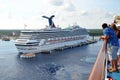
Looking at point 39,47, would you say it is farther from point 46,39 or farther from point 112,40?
point 112,40

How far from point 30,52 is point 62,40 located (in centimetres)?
1225

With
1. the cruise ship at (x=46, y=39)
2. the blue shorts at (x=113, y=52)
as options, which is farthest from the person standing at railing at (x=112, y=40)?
the cruise ship at (x=46, y=39)

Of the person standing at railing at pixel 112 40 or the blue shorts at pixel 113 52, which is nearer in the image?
the person standing at railing at pixel 112 40

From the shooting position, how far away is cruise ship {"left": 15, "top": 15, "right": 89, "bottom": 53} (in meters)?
42.4

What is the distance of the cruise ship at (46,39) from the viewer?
42.4m

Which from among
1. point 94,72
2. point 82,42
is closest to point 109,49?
point 94,72

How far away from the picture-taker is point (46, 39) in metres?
46.5

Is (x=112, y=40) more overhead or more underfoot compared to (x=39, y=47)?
more overhead

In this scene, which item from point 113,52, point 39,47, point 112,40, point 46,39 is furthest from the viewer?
point 46,39

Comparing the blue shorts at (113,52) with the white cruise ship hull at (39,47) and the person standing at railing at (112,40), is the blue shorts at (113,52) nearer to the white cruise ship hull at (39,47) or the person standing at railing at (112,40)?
the person standing at railing at (112,40)

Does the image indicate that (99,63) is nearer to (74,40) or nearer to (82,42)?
(74,40)

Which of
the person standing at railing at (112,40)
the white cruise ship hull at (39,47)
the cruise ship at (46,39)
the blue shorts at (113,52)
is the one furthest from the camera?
the cruise ship at (46,39)

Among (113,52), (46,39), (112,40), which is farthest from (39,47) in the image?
(112,40)

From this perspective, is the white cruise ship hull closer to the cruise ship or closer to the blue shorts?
the cruise ship
